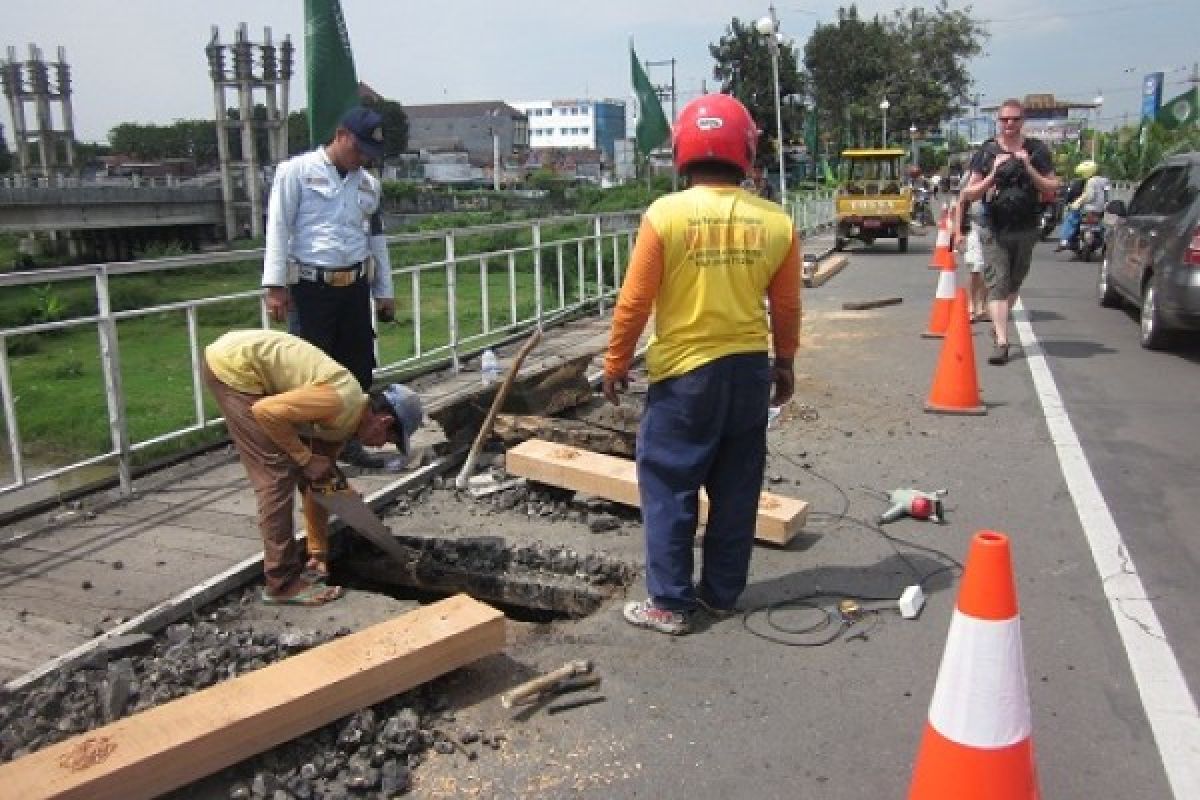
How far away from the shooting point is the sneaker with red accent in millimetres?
3738

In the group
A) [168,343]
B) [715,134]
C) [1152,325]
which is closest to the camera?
[715,134]

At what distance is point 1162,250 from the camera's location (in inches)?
363

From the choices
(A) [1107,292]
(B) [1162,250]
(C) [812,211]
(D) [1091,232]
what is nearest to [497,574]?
(B) [1162,250]

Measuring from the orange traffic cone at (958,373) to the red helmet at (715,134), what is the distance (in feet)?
13.3

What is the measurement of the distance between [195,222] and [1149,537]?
5711cm

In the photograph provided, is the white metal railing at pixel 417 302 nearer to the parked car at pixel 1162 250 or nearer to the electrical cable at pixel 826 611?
the electrical cable at pixel 826 611

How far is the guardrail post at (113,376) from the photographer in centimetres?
494

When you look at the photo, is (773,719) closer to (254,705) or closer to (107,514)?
(254,705)

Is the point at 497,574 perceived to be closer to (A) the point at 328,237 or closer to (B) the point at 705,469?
(B) the point at 705,469

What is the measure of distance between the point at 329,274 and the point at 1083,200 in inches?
686

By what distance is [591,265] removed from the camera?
1252 cm

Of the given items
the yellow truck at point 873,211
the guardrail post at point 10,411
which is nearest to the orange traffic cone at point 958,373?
the guardrail post at point 10,411

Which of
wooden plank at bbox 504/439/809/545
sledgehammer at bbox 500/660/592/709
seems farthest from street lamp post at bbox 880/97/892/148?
sledgehammer at bbox 500/660/592/709

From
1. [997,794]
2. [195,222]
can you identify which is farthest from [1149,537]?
[195,222]
